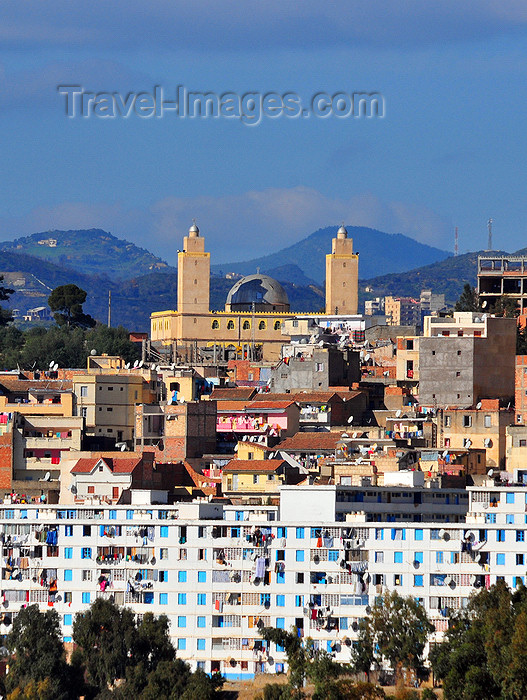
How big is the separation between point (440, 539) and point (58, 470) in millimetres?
15039

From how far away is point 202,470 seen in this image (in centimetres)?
5334

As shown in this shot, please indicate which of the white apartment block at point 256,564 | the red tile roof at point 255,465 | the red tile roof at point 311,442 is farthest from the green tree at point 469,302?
the white apartment block at point 256,564

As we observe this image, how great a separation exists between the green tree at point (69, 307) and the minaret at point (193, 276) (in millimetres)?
6123

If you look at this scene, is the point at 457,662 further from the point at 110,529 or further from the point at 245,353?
the point at 245,353

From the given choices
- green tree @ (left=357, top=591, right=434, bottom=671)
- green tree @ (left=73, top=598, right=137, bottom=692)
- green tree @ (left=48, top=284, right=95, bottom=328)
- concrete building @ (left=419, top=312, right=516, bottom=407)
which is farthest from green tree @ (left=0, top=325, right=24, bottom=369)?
green tree @ (left=357, top=591, right=434, bottom=671)

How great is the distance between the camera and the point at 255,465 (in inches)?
2003

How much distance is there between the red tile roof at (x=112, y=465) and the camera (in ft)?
164

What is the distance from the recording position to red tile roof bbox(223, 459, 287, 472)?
50500 millimetres

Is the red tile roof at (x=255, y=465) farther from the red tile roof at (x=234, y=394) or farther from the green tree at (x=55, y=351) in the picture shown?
the green tree at (x=55, y=351)

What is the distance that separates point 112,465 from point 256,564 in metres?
7.74

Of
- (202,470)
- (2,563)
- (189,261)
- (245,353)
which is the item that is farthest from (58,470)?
(189,261)

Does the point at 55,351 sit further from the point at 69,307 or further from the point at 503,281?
the point at 503,281

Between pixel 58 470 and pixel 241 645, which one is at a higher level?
pixel 58 470

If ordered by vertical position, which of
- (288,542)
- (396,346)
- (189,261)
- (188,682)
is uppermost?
(189,261)
